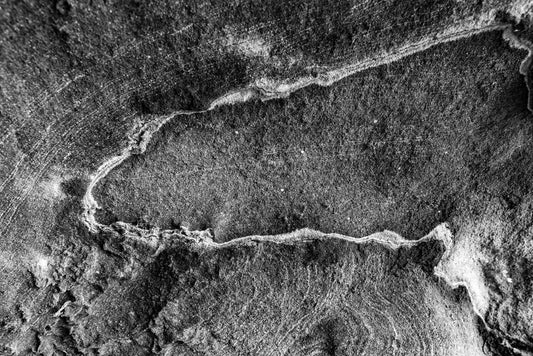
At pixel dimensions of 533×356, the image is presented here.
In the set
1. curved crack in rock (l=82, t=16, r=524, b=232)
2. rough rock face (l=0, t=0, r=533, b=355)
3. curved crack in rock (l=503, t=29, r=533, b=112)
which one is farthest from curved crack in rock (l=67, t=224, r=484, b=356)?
curved crack in rock (l=503, t=29, r=533, b=112)

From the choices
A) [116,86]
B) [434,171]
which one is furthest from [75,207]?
[434,171]

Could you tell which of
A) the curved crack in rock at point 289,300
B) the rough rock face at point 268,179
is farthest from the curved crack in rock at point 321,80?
the curved crack in rock at point 289,300

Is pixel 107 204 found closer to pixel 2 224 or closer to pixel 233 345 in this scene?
pixel 2 224

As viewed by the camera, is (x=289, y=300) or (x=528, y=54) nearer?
(x=528, y=54)

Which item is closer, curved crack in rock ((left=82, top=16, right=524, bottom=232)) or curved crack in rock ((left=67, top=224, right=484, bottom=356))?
curved crack in rock ((left=82, top=16, right=524, bottom=232))

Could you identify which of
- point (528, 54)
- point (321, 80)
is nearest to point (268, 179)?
point (321, 80)

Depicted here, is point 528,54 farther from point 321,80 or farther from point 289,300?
point 289,300

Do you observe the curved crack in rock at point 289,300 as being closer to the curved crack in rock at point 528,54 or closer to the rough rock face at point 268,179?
the rough rock face at point 268,179

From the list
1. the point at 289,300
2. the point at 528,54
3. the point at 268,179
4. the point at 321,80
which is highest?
the point at 528,54

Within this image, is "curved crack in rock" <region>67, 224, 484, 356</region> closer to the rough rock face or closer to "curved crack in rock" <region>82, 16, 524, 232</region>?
the rough rock face
